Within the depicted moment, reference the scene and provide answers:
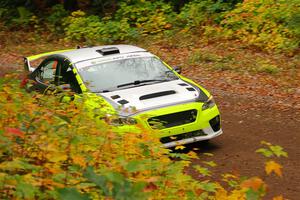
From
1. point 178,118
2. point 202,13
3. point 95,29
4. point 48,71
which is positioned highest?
point 48,71

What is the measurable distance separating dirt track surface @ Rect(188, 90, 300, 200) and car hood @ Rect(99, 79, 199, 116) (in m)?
1.05

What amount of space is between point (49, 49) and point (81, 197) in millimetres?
17396

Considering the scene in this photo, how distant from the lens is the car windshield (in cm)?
862

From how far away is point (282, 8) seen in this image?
17172 mm

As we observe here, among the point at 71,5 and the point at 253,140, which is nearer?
the point at 253,140

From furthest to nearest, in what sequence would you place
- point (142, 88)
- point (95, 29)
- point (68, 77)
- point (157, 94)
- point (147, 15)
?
point (147, 15)
point (95, 29)
point (68, 77)
point (142, 88)
point (157, 94)

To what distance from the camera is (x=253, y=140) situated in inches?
365

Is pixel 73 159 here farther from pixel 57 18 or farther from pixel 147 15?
pixel 57 18

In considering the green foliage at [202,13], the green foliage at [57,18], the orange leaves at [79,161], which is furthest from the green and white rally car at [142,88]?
the green foliage at [57,18]

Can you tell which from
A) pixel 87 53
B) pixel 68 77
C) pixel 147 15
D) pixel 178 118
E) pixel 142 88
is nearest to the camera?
pixel 178 118

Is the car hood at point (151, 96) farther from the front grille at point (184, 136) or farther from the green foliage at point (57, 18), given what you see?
the green foliage at point (57, 18)

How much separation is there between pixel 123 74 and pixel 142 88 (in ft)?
1.97

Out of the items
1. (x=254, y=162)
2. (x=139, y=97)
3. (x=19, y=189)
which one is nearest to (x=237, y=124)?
(x=254, y=162)

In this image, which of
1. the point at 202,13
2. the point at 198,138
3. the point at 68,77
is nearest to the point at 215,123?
the point at 198,138
